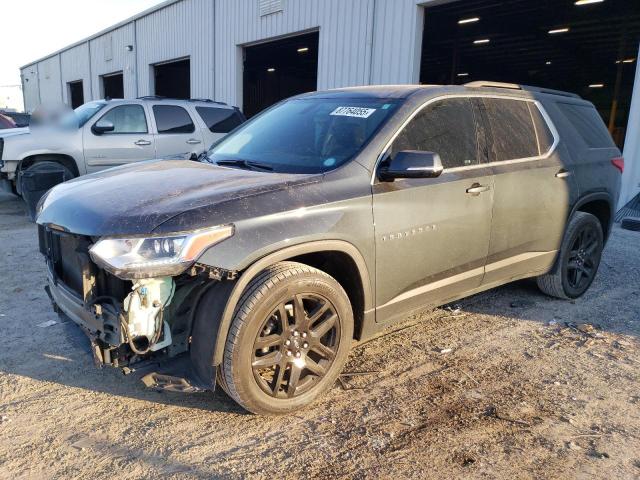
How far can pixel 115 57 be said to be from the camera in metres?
22.8

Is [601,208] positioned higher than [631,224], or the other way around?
[601,208]

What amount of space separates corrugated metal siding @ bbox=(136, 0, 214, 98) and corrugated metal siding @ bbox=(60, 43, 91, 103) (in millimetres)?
8418

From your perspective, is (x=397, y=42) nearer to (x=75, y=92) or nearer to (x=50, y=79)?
(x=75, y=92)

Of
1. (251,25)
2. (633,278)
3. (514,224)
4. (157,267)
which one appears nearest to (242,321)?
(157,267)

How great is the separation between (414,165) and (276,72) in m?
24.9

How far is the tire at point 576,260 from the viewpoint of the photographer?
469cm

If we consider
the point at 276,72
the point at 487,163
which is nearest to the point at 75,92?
the point at 276,72

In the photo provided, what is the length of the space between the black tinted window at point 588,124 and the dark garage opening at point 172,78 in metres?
16.5

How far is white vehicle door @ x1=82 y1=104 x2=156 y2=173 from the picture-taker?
27.9ft

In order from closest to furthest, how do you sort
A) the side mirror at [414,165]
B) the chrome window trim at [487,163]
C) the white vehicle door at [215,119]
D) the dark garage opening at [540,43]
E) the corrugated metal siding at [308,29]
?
the side mirror at [414,165]
the chrome window trim at [487,163]
the white vehicle door at [215,119]
the corrugated metal siding at [308,29]
the dark garage opening at [540,43]

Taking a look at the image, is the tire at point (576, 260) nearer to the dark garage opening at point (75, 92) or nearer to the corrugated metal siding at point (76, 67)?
the corrugated metal siding at point (76, 67)

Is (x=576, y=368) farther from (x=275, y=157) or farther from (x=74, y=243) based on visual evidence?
(x=74, y=243)

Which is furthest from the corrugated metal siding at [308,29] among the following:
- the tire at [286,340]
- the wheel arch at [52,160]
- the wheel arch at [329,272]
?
the tire at [286,340]

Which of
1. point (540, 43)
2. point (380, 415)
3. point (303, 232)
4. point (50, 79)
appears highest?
point (540, 43)
